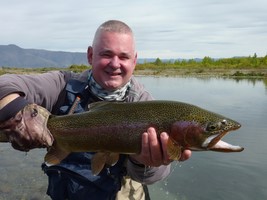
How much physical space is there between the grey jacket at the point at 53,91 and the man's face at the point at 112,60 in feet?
0.67

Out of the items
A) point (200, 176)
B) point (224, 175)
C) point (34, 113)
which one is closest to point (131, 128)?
point (34, 113)

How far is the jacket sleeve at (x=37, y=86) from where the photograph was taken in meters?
3.18

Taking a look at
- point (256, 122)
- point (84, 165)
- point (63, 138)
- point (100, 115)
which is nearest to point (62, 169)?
point (84, 165)

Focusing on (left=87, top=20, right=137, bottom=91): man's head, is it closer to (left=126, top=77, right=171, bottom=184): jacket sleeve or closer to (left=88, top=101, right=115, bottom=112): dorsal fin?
(left=126, top=77, right=171, bottom=184): jacket sleeve

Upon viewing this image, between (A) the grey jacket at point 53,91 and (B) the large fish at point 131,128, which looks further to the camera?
(A) the grey jacket at point 53,91

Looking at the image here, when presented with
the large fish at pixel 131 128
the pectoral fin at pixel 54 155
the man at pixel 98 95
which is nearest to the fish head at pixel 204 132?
the large fish at pixel 131 128

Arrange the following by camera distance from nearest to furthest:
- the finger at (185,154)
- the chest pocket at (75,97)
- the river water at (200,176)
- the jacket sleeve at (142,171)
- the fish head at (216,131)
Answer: the fish head at (216,131), the finger at (185,154), the jacket sleeve at (142,171), the chest pocket at (75,97), the river water at (200,176)

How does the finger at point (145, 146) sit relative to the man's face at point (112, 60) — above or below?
below

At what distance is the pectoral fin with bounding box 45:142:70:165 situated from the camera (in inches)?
131

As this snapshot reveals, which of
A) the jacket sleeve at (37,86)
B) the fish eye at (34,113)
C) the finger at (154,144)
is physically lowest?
the finger at (154,144)

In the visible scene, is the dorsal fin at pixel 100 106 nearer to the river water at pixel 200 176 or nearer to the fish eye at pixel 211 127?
the fish eye at pixel 211 127

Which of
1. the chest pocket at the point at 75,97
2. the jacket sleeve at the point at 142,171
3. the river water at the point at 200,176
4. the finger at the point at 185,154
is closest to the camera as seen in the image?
the finger at the point at 185,154

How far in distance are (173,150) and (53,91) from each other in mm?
1576

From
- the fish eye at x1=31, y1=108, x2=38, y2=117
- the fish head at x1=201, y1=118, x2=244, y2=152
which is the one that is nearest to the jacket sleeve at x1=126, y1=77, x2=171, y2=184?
the fish head at x1=201, y1=118, x2=244, y2=152
